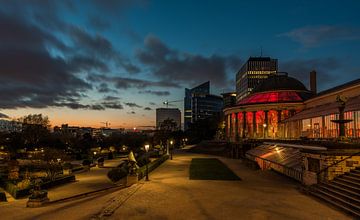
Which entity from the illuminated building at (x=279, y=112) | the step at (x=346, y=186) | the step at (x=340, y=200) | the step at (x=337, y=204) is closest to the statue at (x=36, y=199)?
the step at (x=337, y=204)

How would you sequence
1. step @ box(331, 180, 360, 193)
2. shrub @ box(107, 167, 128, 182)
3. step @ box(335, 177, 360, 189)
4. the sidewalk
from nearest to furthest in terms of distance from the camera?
the sidewalk < step @ box(331, 180, 360, 193) < step @ box(335, 177, 360, 189) < shrub @ box(107, 167, 128, 182)

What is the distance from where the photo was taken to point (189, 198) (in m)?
18.7

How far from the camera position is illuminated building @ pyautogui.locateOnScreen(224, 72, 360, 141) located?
49.8 m

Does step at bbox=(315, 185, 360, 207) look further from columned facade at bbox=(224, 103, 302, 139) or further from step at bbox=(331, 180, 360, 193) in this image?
columned facade at bbox=(224, 103, 302, 139)

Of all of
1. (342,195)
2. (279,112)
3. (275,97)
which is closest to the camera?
(342,195)

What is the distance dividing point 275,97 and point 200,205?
62.2 meters

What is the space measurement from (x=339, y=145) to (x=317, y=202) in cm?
447

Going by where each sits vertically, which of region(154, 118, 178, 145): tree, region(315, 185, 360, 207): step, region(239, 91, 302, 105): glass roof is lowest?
region(315, 185, 360, 207): step

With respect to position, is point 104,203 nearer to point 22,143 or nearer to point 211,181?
point 211,181

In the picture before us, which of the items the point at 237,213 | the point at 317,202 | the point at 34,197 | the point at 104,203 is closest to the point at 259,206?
the point at 237,213

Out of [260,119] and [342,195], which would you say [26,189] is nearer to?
[342,195]

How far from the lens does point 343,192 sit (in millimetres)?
16500

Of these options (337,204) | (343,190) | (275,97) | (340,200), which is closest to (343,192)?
(343,190)

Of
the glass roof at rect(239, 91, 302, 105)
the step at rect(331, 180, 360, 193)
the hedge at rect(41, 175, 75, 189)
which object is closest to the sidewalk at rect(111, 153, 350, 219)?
the step at rect(331, 180, 360, 193)
